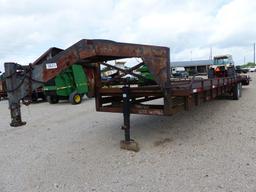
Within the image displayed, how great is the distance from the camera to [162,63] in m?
3.72

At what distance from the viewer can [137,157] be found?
3521 mm

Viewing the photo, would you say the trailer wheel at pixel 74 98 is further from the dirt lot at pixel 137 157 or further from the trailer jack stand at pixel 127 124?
the trailer jack stand at pixel 127 124

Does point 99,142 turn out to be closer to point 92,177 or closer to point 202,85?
point 92,177

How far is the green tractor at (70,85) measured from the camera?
10.3m

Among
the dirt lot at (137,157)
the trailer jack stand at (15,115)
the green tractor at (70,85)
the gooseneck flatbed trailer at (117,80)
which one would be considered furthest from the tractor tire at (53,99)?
the trailer jack stand at (15,115)

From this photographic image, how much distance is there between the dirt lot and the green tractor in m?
4.62

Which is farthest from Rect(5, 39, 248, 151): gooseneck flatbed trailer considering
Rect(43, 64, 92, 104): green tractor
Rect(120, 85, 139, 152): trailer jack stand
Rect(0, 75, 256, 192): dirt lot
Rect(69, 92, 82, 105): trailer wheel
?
Rect(43, 64, 92, 104): green tractor

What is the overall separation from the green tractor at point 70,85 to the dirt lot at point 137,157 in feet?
15.1

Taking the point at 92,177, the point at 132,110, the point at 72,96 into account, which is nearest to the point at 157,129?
the point at 132,110

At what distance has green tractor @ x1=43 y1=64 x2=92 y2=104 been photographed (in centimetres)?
1031

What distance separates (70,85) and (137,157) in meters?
7.83

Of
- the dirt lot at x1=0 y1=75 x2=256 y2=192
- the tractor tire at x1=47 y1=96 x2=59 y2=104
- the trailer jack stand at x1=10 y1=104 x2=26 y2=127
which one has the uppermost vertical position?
the trailer jack stand at x1=10 y1=104 x2=26 y2=127

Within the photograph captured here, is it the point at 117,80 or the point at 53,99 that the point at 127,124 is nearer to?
the point at 117,80

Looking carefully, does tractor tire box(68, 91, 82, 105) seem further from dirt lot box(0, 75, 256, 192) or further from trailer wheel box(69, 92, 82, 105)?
dirt lot box(0, 75, 256, 192)
